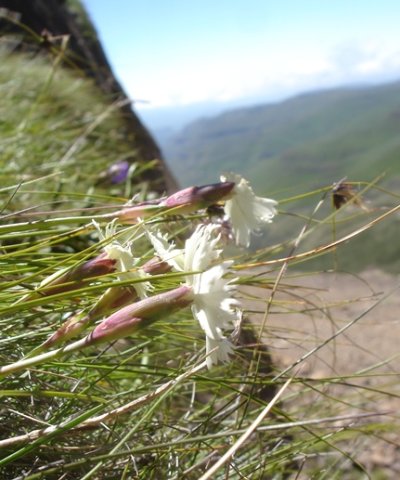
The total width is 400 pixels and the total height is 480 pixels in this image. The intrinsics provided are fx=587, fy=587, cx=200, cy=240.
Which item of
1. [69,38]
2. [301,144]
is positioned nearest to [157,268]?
[69,38]

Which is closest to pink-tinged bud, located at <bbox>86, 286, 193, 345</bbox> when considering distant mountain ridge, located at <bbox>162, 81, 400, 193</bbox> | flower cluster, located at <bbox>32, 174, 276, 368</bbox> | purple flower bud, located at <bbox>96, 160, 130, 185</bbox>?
flower cluster, located at <bbox>32, 174, 276, 368</bbox>

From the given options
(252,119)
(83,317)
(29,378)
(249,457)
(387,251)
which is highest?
(83,317)

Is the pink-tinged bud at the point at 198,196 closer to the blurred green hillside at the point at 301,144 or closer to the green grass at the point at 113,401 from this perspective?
the green grass at the point at 113,401

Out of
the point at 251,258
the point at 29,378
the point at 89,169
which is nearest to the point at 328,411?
the point at 251,258

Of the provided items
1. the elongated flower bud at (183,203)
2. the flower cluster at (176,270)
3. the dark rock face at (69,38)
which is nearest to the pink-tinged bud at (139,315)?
the flower cluster at (176,270)

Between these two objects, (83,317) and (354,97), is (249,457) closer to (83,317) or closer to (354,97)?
(83,317)
